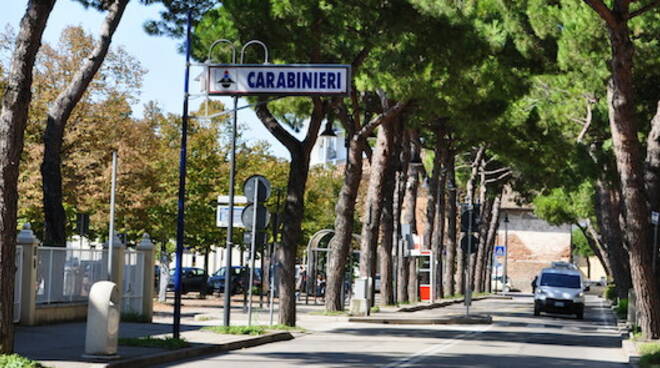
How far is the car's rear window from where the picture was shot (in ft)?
142

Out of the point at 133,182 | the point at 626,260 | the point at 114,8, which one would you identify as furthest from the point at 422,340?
the point at 133,182

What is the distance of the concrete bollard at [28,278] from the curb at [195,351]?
4.08m

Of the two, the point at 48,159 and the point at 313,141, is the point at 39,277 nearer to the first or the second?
the point at 48,159

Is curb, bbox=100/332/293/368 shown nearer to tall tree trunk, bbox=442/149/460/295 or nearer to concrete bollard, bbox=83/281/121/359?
concrete bollard, bbox=83/281/121/359

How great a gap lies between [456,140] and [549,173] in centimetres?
487

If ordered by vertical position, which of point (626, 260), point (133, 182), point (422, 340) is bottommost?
point (422, 340)

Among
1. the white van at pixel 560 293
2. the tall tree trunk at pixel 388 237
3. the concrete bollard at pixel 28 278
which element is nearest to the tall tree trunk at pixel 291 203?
the concrete bollard at pixel 28 278

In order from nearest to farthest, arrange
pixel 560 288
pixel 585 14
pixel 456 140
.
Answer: pixel 585 14, pixel 560 288, pixel 456 140

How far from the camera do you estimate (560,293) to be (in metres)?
42.8

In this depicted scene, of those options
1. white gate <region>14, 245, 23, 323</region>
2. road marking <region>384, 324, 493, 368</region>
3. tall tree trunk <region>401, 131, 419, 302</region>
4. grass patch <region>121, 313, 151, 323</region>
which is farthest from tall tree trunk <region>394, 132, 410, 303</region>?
white gate <region>14, 245, 23, 323</region>

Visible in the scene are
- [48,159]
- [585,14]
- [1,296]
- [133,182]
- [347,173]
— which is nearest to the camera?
[1,296]

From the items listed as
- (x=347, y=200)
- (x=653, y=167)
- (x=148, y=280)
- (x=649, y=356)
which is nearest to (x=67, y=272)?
(x=148, y=280)

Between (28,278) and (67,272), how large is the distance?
2.28m

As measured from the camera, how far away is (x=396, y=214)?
146ft
